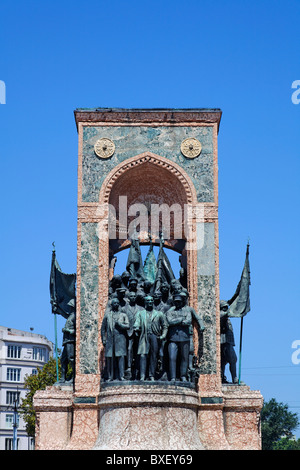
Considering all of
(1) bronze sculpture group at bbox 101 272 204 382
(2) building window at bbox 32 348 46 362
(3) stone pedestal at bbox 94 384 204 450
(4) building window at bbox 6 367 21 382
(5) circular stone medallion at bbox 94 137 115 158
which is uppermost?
(2) building window at bbox 32 348 46 362

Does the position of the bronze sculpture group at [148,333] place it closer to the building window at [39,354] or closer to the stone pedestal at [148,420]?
the stone pedestal at [148,420]

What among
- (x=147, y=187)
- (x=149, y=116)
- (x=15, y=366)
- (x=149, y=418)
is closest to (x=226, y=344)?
A: (x=149, y=418)

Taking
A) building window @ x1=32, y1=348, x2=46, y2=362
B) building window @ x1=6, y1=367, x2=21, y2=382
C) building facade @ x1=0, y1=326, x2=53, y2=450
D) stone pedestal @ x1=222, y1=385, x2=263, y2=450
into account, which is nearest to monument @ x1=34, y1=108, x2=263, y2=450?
stone pedestal @ x1=222, y1=385, x2=263, y2=450

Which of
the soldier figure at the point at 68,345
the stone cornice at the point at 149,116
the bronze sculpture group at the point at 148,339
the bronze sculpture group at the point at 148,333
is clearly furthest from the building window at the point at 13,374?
the bronze sculpture group at the point at 148,339

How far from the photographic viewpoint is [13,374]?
75.2 meters

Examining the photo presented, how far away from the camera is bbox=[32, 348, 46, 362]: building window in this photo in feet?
255

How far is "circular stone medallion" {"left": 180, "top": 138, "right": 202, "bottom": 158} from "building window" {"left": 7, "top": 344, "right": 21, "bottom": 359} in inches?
2122

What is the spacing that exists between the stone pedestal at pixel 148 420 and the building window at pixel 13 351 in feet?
181

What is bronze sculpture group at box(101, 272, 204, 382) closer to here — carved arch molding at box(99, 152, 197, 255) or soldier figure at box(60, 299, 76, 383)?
soldier figure at box(60, 299, 76, 383)

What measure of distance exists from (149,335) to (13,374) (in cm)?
5472
